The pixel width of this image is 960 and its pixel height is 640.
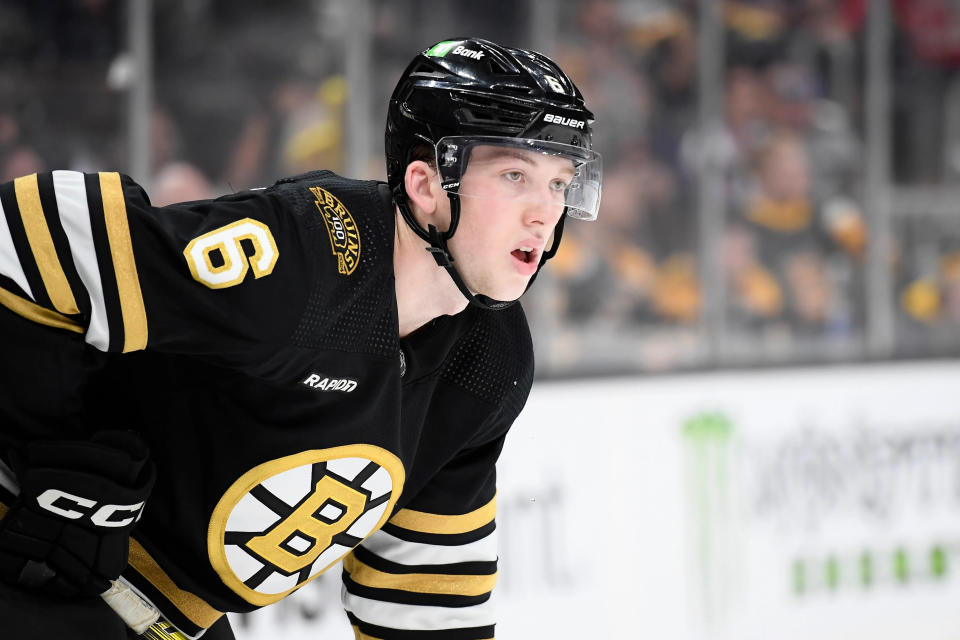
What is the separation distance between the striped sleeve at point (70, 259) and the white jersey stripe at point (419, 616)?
2.08ft

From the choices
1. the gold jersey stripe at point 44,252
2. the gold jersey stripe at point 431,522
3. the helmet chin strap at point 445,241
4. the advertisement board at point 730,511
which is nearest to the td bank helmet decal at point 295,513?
the gold jersey stripe at point 431,522

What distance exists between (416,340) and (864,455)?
2.80 metres

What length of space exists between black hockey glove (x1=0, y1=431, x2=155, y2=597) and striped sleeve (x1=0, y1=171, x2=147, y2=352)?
0.15 m

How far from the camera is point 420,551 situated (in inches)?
66.9

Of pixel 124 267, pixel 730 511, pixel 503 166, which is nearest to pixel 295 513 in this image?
pixel 124 267

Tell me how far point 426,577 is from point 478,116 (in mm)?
669

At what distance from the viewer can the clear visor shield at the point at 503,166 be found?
1.46 metres

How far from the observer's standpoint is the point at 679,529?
362 centimetres

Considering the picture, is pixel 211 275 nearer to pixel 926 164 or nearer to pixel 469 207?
pixel 469 207

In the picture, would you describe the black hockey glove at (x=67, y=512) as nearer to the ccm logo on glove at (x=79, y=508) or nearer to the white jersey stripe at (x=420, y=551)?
the ccm logo on glove at (x=79, y=508)

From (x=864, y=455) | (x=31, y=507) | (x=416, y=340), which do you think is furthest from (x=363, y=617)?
(x=864, y=455)

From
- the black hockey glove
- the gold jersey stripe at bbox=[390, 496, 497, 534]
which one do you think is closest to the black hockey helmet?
the gold jersey stripe at bbox=[390, 496, 497, 534]

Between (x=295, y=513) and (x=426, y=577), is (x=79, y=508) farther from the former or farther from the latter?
(x=426, y=577)

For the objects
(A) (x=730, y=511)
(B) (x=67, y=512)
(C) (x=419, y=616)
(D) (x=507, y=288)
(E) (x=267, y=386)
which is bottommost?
(A) (x=730, y=511)
